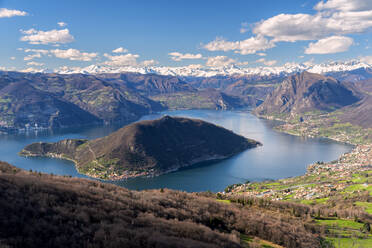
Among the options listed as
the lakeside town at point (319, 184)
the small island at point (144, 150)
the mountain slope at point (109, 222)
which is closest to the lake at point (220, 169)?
the small island at point (144, 150)

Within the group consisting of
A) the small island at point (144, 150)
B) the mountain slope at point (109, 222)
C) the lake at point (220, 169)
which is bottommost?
the lake at point (220, 169)

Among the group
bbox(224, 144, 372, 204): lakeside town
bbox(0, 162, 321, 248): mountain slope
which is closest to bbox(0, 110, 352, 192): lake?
bbox(224, 144, 372, 204): lakeside town

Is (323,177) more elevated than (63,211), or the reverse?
(63,211)

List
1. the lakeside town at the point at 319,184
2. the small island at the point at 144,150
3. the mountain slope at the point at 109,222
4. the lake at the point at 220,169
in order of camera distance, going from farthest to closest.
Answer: the small island at the point at 144,150 → the lake at the point at 220,169 → the lakeside town at the point at 319,184 → the mountain slope at the point at 109,222

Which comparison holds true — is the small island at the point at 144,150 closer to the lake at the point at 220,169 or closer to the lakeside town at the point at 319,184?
the lake at the point at 220,169

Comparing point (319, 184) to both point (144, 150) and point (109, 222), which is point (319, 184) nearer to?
point (144, 150)

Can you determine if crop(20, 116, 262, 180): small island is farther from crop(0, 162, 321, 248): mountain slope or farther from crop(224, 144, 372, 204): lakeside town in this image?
crop(0, 162, 321, 248): mountain slope

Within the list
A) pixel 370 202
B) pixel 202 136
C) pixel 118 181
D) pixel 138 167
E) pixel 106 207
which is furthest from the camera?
pixel 202 136

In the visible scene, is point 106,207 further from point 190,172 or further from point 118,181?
point 190,172

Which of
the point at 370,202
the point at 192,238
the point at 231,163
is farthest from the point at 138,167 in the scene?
the point at 192,238
